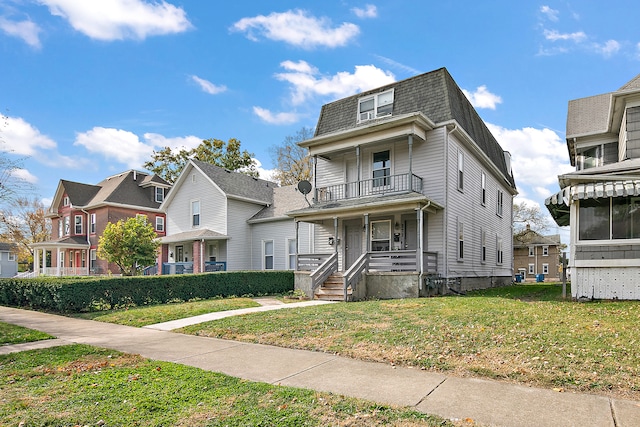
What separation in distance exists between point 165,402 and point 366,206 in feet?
38.9

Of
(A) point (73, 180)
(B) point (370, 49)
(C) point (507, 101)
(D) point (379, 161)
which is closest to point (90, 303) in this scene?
(D) point (379, 161)

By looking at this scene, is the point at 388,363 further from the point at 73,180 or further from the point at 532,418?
the point at 73,180

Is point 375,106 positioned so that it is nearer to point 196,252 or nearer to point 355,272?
point 355,272

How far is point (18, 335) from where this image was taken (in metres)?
8.68

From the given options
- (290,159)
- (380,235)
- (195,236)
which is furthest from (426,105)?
(290,159)

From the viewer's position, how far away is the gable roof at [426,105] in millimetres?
16453

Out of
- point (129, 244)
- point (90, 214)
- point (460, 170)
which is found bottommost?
→ point (129, 244)

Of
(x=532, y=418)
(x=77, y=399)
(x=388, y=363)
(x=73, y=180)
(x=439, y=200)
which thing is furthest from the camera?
(x=73, y=180)

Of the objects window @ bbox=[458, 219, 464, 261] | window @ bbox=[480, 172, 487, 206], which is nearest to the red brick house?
window @ bbox=[458, 219, 464, 261]

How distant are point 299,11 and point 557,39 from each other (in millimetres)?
8662

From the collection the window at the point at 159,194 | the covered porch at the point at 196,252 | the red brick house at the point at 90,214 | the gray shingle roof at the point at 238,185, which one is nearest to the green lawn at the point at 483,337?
the covered porch at the point at 196,252

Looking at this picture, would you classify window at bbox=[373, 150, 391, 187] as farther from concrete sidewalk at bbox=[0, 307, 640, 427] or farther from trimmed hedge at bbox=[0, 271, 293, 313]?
concrete sidewalk at bbox=[0, 307, 640, 427]

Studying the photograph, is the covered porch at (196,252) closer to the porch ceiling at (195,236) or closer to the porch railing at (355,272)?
the porch ceiling at (195,236)

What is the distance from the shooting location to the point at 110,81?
17.3 metres
